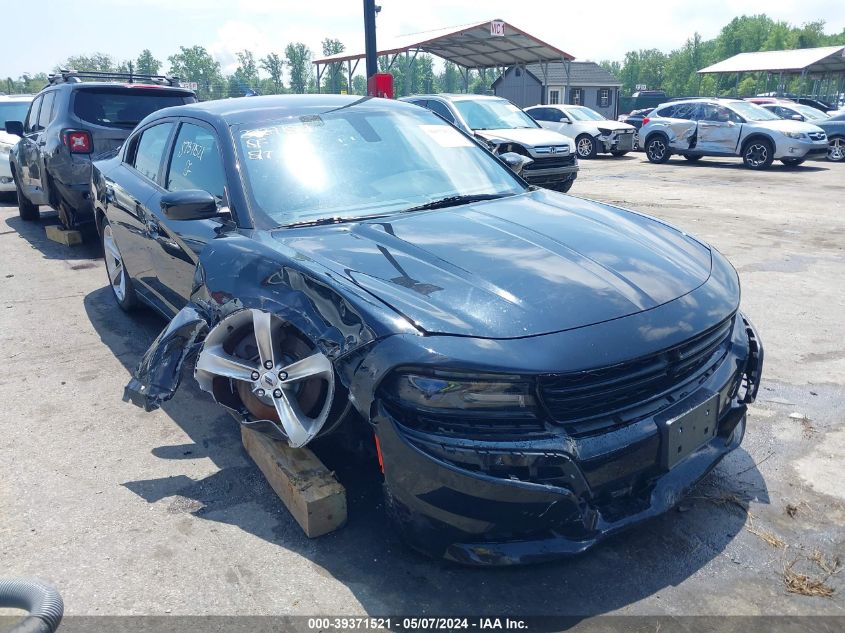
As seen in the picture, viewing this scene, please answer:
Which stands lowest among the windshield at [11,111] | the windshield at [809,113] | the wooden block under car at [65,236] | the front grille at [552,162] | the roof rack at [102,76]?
the wooden block under car at [65,236]

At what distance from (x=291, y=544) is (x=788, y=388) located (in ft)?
9.72

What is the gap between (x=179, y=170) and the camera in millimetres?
3977

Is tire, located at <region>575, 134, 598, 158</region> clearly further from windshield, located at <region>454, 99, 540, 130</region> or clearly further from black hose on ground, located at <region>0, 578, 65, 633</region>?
black hose on ground, located at <region>0, 578, 65, 633</region>

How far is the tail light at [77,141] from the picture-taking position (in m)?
7.07

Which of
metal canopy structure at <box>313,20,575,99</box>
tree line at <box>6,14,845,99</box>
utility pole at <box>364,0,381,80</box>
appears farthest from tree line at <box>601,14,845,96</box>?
utility pole at <box>364,0,381,80</box>

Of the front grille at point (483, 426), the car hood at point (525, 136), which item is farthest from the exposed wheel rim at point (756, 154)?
the front grille at point (483, 426)

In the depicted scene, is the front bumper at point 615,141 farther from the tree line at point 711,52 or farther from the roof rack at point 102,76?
the tree line at point 711,52

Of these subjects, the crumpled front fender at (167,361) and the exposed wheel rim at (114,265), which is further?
the exposed wheel rim at (114,265)

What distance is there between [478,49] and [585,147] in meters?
9.25

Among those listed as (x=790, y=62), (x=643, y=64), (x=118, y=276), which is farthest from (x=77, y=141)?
(x=643, y=64)

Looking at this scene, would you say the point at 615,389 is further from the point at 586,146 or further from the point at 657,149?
the point at 586,146

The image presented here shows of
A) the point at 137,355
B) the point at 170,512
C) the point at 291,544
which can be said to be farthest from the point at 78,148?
the point at 291,544

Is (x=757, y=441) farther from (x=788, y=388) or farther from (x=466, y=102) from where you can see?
(x=466, y=102)

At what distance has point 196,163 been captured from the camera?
12.3 ft
